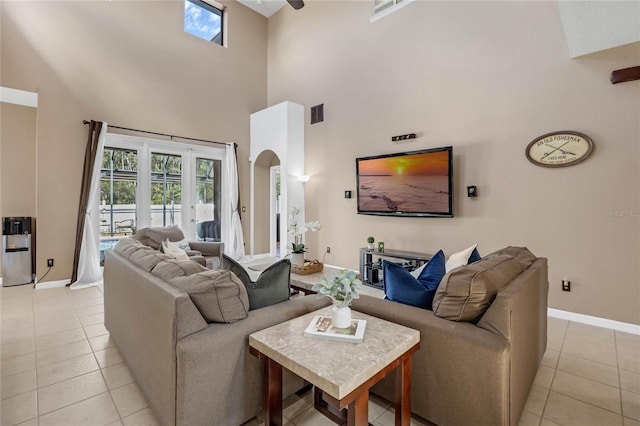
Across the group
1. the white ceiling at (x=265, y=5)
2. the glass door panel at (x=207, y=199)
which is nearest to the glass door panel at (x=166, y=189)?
the glass door panel at (x=207, y=199)

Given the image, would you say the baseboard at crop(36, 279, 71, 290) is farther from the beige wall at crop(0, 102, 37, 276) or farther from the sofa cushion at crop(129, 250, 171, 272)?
the sofa cushion at crop(129, 250, 171, 272)

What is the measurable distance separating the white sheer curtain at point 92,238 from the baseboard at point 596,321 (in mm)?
6289

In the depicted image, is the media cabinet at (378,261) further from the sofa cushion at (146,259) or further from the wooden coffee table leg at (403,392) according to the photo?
the sofa cushion at (146,259)

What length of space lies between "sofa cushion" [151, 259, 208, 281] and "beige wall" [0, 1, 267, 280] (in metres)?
4.04

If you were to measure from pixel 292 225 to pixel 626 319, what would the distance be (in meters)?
4.26

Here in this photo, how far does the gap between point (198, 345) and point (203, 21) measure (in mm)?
7035

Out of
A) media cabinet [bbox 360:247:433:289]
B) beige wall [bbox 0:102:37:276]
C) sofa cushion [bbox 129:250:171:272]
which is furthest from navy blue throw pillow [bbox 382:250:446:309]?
beige wall [bbox 0:102:37:276]

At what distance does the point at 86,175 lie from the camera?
4.79 metres

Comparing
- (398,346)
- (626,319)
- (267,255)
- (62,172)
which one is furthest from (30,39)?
(626,319)

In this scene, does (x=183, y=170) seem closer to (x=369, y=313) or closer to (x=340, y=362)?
(x=369, y=313)

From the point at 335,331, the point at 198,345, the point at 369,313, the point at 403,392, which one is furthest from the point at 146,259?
the point at 403,392

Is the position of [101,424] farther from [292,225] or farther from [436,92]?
[436,92]

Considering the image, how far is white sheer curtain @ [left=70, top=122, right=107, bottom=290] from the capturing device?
15.4 feet

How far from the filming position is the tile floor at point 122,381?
1.84 meters
